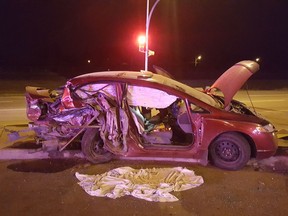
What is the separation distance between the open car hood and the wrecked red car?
0.04 meters

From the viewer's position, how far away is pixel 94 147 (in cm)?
676

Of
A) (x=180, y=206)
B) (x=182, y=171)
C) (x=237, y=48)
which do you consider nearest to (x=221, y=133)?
(x=182, y=171)

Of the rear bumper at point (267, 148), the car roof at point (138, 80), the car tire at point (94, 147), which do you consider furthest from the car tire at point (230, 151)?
the car tire at point (94, 147)

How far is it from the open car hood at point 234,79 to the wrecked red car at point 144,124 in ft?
0.14

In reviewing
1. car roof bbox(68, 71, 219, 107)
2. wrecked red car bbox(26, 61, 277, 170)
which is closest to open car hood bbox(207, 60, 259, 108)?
wrecked red car bbox(26, 61, 277, 170)

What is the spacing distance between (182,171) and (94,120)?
179 centimetres

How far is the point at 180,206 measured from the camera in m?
4.97

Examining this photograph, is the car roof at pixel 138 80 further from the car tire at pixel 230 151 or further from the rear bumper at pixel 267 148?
the rear bumper at pixel 267 148

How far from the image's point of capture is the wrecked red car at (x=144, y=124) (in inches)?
→ 254

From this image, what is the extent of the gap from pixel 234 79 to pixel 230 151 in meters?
1.44

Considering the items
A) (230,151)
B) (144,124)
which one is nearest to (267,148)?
(230,151)

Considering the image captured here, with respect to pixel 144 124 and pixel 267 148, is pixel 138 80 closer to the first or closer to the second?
pixel 144 124

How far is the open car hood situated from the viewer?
22.8ft

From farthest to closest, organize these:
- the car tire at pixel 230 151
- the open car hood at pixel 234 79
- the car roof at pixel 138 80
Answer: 1. the open car hood at pixel 234 79
2. the car roof at pixel 138 80
3. the car tire at pixel 230 151
